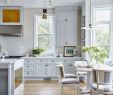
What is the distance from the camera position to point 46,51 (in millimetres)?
10203

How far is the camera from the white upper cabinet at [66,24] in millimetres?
9898

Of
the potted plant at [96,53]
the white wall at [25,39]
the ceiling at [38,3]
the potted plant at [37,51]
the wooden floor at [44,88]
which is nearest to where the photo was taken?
the potted plant at [96,53]

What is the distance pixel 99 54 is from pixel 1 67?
2.54m

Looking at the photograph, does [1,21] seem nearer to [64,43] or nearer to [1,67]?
[64,43]

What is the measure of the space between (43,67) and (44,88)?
5.76 ft

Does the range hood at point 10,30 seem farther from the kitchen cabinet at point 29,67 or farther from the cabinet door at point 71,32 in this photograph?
the cabinet door at point 71,32

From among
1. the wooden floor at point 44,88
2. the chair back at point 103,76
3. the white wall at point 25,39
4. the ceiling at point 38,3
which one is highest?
the ceiling at point 38,3

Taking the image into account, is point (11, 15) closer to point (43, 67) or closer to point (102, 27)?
point (43, 67)

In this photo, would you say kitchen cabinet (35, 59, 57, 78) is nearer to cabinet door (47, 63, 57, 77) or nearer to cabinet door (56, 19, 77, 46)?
cabinet door (47, 63, 57, 77)

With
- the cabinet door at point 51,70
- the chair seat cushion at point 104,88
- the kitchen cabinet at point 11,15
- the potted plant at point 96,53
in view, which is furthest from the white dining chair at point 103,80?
the kitchen cabinet at point 11,15

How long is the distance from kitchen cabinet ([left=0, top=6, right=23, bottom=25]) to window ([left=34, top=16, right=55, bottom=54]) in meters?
0.80

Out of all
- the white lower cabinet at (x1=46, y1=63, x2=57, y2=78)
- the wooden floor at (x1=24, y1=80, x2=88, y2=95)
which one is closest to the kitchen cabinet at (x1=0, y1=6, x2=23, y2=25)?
the white lower cabinet at (x1=46, y1=63, x2=57, y2=78)

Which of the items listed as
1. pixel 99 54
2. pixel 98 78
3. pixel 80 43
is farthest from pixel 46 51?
pixel 98 78

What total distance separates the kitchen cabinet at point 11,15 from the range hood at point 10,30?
0.46 ft
